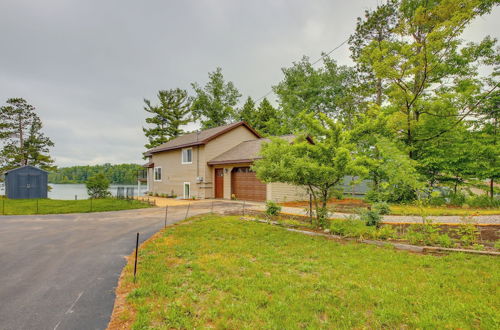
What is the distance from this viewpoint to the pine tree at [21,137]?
29.7 metres

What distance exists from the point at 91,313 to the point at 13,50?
67.4 ft

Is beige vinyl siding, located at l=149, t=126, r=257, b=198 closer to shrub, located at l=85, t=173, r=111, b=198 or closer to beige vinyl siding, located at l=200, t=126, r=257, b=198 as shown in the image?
beige vinyl siding, located at l=200, t=126, r=257, b=198

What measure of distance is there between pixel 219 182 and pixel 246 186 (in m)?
3.09

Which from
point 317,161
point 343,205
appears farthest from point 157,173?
point 317,161

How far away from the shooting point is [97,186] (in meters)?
19.0

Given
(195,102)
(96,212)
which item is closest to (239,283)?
(96,212)

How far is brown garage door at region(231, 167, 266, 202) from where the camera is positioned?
16.7 metres

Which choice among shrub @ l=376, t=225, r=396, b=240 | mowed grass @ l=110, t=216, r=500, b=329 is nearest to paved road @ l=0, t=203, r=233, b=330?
mowed grass @ l=110, t=216, r=500, b=329

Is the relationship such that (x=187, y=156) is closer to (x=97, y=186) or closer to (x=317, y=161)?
(x=97, y=186)

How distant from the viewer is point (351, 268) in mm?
4582

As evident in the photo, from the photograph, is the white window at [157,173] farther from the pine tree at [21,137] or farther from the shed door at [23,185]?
the pine tree at [21,137]

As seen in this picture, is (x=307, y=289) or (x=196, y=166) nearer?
(x=307, y=289)

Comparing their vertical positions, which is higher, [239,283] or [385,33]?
[385,33]

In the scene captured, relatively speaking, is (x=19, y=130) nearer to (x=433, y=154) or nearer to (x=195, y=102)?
(x=195, y=102)
